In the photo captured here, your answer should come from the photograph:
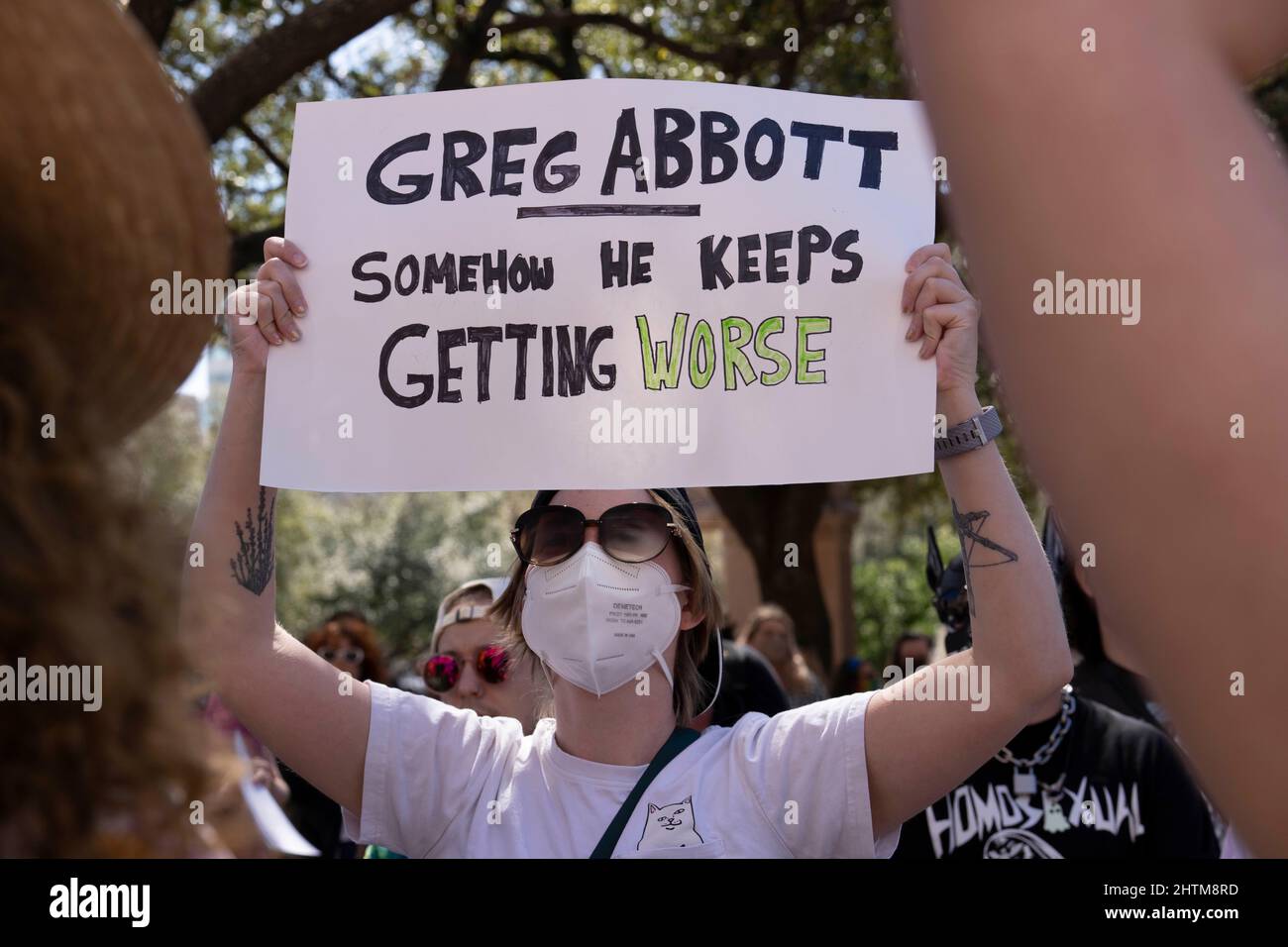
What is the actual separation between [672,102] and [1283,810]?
2.39 metres

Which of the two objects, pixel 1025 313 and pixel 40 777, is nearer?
pixel 1025 313

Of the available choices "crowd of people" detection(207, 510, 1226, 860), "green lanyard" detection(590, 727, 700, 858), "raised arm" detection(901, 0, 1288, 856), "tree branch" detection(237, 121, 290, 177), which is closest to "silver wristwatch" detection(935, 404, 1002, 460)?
"crowd of people" detection(207, 510, 1226, 860)

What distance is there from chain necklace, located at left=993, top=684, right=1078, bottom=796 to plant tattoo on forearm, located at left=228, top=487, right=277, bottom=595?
6.67ft

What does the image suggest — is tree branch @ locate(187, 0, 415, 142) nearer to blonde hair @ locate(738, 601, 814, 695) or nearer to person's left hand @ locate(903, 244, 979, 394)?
blonde hair @ locate(738, 601, 814, 695)

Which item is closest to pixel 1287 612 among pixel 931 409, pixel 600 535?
pixel 931 409

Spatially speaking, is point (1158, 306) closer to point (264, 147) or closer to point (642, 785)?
point (642, 785)

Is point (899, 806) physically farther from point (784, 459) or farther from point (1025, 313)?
point (1025, 313)

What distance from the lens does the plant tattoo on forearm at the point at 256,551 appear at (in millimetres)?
2740

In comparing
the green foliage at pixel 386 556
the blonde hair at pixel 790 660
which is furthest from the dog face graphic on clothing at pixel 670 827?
the green foliage at pixel 386 556

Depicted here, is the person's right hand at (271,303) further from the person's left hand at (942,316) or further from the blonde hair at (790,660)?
the blonde hair at (790,660)

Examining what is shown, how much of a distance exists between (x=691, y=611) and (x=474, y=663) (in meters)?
1.52

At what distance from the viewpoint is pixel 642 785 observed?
2635mm
